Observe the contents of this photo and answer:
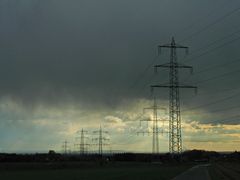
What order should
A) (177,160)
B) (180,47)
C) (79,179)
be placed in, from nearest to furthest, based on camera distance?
(79,179) < (180,47) < (177,160)

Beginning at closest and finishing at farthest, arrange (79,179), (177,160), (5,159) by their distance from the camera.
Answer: (79,179) < (177,160) < (5,159)

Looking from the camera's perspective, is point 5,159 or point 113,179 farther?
point 5,159

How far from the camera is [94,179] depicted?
5578 centimetres

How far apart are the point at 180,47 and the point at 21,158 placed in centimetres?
13827

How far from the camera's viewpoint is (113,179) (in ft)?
185

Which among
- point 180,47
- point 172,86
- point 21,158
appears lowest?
point 21,158

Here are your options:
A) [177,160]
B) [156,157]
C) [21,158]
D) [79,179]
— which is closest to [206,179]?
[79,179]

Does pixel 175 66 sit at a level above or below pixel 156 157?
above

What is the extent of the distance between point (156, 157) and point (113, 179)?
135m

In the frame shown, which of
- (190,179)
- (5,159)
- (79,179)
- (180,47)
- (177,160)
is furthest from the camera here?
(5,159)

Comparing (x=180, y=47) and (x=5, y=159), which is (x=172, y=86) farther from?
(x=5, y=159)

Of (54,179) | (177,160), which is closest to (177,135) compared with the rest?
(54,179)

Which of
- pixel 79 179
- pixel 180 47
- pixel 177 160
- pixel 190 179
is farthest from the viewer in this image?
pixel 177 160

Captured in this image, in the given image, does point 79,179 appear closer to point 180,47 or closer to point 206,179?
point 206,179
